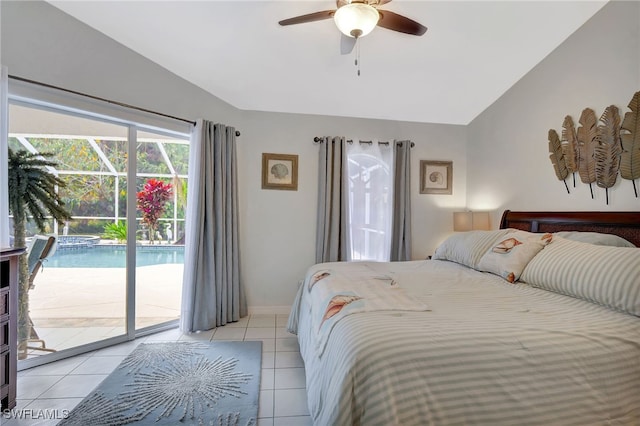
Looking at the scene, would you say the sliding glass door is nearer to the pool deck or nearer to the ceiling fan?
the pool deck

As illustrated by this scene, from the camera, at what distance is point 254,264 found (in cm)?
328

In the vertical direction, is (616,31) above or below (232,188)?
above

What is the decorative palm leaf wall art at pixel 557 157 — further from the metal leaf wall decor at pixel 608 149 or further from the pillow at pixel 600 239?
Result: the pillow at pixel 600 239

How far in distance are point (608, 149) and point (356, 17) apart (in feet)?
6.29

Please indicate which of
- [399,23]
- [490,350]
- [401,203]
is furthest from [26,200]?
[401,203]

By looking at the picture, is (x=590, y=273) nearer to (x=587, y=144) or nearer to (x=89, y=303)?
(x=587, y=144)

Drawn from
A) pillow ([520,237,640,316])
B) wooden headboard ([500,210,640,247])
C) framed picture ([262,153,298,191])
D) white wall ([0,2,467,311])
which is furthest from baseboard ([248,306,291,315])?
wooden headboard ([500,210,640,247])

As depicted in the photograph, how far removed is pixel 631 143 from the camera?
1773mm

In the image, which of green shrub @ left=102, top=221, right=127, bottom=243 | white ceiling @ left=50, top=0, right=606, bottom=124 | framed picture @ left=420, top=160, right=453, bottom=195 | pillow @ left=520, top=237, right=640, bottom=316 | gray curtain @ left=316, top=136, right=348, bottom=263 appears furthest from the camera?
framed picture @ left=420, top=160, right=453, bottom=195

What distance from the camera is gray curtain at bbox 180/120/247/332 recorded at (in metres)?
Answer: 2.78

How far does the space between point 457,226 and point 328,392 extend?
2583 millimetres

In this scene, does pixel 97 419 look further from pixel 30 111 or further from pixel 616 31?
pixel 616 31

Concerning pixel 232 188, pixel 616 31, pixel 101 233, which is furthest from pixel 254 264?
pixel 616 31

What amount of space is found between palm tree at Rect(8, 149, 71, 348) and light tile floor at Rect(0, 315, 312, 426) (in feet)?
1.24
